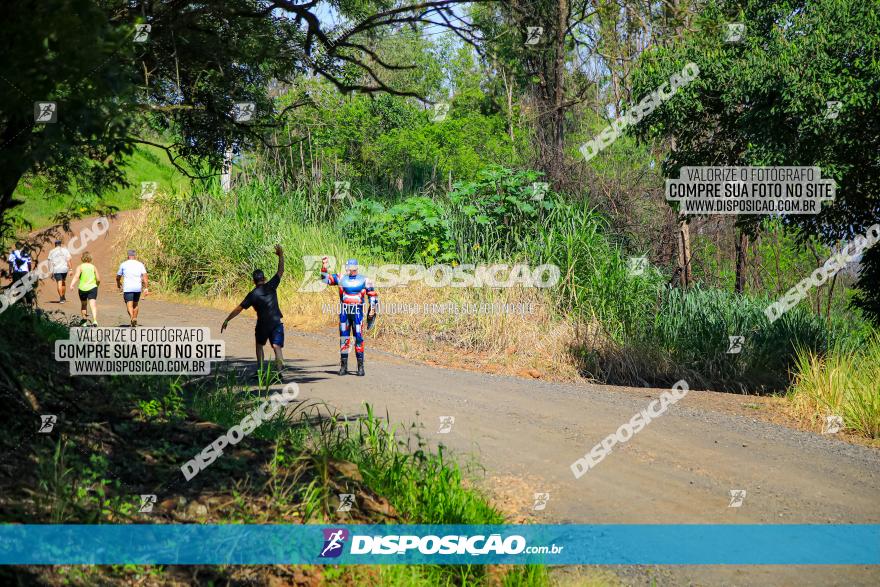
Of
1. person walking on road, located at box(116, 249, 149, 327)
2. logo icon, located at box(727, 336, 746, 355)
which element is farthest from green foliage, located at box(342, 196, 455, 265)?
logo icon, located at box(727, 336, 746, 355)

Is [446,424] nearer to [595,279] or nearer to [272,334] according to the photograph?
[272,334]

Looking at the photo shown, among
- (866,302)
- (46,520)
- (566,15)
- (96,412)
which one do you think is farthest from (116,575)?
(566,15)

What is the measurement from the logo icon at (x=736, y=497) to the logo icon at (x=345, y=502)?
12.2 feet

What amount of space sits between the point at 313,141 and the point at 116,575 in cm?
2353

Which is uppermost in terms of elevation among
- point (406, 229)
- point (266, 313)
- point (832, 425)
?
point (406, 229)

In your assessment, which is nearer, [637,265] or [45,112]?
[45,112]

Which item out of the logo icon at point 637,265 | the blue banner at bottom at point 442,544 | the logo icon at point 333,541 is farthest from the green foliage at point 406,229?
the logo icon at point 333,541

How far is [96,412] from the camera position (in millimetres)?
7180

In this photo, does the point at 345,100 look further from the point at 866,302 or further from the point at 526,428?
the point at 526,428

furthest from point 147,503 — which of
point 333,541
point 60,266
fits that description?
point 60,266

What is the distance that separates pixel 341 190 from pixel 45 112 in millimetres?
18852

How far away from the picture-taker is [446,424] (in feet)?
32.4

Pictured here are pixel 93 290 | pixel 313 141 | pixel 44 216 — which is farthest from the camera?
pixel 44 216

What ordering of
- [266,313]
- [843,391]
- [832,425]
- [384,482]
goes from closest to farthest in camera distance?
[384,482] < [832,425] < [843,391] < [266,313]
